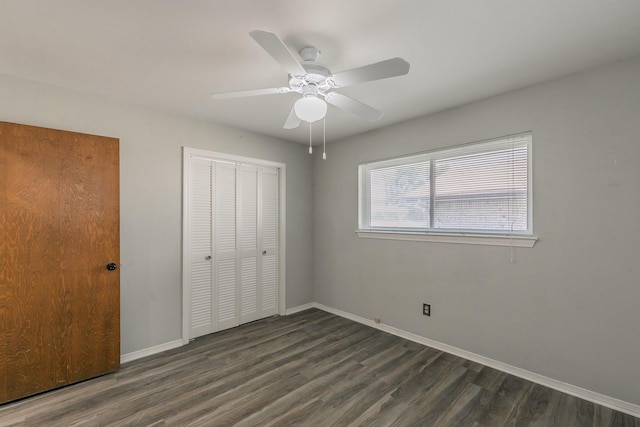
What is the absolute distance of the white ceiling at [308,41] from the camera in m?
1.53

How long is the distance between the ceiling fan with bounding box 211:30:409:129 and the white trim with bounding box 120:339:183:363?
255 cm

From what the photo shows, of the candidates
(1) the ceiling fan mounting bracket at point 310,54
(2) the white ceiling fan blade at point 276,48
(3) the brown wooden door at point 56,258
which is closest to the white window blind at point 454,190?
(1) the ceiling fan mounting bracket at point 310,54

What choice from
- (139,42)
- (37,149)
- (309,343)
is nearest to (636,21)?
(139,42)

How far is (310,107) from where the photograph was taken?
68.0 inches

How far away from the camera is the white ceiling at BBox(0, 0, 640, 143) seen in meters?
1.53

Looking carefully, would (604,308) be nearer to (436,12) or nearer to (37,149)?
(436,12)

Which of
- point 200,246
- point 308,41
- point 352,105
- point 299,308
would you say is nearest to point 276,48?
point 308,41

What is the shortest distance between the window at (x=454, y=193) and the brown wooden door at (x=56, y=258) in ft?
9.03

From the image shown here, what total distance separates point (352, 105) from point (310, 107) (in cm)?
42

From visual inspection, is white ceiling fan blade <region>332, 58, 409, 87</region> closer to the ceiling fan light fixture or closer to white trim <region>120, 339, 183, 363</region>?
the ceiling fan light fixture

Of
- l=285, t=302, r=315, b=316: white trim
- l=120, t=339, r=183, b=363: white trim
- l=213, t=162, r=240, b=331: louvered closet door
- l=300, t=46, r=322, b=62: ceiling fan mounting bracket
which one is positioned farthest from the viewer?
l=285, t=302, r=315, b=316: white trim

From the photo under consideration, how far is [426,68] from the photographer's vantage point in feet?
7.02

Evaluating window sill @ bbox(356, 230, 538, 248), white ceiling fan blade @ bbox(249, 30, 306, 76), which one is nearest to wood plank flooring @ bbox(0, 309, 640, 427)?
window sill @ bbox(356, 230, 538, 248)

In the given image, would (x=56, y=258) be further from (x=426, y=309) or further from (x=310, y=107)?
(x=426, y=309)
